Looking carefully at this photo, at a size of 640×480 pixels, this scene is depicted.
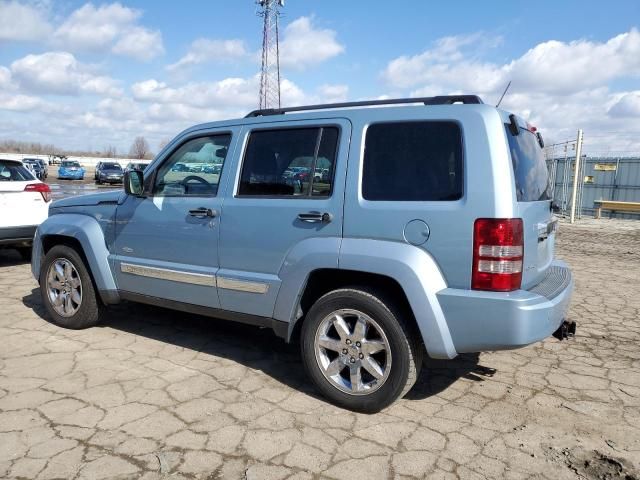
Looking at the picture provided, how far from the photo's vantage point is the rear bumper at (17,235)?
713cm

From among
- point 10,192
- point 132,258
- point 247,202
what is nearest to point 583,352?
point 247,202

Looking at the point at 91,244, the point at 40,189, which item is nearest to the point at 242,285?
the point at 91,244

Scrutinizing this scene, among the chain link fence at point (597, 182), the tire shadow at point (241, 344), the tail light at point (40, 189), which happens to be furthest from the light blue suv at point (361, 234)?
the chain link fence at point (597, 182)

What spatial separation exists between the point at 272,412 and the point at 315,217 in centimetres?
129

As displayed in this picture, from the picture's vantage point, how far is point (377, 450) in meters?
2.93

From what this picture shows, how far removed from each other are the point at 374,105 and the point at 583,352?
2.94 m

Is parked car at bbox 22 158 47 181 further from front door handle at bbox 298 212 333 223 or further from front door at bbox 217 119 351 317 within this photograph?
front door handle at bbox 298 212 333 223

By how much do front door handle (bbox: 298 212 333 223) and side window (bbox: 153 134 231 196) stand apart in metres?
0.88

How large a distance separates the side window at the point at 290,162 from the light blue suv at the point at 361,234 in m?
0.01

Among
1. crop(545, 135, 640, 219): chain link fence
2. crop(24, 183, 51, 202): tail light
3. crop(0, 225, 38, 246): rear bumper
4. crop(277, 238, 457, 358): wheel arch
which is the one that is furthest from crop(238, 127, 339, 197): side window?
crop(545, 135, 640, 219): chain link fence

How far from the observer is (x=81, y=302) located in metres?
4.81

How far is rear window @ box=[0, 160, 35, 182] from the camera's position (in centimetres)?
738

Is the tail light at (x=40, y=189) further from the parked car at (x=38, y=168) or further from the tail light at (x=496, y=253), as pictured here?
the parked car at (x=38, y=168)

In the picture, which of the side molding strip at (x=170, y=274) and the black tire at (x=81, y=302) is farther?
the black tire at (x=81, y=302)
